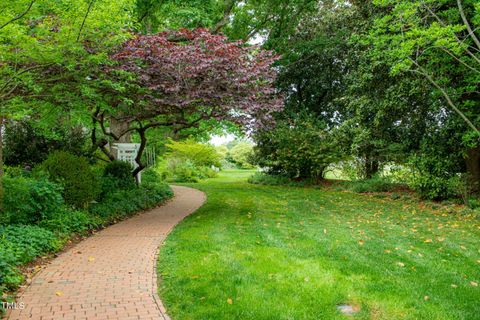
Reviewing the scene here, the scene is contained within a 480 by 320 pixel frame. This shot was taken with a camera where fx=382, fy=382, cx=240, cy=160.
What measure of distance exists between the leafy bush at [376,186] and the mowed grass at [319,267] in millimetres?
5146

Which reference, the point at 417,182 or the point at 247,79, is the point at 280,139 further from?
the point at 247,79

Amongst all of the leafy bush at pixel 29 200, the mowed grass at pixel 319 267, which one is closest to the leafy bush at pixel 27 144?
the leafy bush at pixel 29 200

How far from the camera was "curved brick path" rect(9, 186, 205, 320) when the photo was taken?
363cm

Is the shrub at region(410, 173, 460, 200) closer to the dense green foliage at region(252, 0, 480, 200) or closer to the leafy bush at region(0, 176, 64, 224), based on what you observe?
the dense green foliage at region(252, 0, 480, 200)

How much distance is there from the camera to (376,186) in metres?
14.2

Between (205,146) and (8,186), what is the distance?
1501cm

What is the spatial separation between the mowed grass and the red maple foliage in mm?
2475

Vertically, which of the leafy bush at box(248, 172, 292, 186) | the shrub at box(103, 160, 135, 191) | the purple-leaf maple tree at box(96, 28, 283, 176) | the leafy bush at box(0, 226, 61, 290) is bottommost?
the leafy bush at box(0, 226, 61, 290)

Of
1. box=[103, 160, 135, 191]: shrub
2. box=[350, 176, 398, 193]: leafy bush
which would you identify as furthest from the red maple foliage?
box=[350, 176, 398, 193]: leafy bush

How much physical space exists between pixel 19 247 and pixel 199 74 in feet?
15.2

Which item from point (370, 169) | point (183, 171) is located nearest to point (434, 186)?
point (370, 169)

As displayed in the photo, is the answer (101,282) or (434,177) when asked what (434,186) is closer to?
(434,177)

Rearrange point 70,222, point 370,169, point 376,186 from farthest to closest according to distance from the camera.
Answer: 1. point 370,169
2. point 376,186
3. point 70,222

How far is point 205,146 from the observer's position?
21.1m
